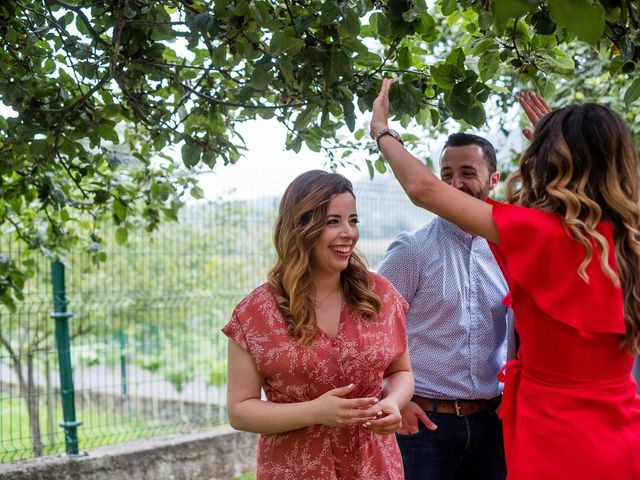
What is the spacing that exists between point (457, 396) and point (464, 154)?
1.00 m

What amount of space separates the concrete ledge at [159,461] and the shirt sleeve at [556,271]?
190 inches

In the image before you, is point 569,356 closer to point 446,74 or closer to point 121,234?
point 446,74

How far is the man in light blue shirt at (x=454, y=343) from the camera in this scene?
3.52 metres

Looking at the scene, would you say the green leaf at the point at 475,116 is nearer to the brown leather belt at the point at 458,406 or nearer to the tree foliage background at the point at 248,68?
the tree foliage background at the point at 248,68

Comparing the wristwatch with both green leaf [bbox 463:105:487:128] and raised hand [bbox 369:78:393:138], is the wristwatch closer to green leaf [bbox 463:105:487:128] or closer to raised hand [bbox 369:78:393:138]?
raised hand [bbox 369:78:393:138]

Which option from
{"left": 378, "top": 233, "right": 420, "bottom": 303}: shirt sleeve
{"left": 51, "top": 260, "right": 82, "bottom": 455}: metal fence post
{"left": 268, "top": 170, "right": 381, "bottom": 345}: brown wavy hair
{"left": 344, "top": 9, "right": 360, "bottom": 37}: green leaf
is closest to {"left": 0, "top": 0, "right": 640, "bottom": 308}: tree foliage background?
{"left": 344, "top": 9, "right": 360, "bottom": 37}: green leaf

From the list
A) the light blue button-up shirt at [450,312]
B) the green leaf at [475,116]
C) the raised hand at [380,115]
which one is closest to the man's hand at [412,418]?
the light blue button-up shirt at [450,312]

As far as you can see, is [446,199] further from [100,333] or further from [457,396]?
[100,333]

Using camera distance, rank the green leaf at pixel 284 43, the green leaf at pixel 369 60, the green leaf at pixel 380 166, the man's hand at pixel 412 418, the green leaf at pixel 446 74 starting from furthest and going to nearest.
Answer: the green leaf at pixel 380 166 → the man's hand at pixel 412 418 → the green leaf at pixel 369 60 → the green leaf at pixel 446 74 → the green leaf at pixel 284 43

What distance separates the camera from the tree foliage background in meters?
2.87

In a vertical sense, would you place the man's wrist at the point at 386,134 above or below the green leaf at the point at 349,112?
below

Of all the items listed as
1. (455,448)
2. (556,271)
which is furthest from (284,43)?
(455,448)

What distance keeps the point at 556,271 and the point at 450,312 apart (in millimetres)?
1247

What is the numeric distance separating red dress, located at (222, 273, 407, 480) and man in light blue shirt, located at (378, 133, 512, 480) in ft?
1.74
